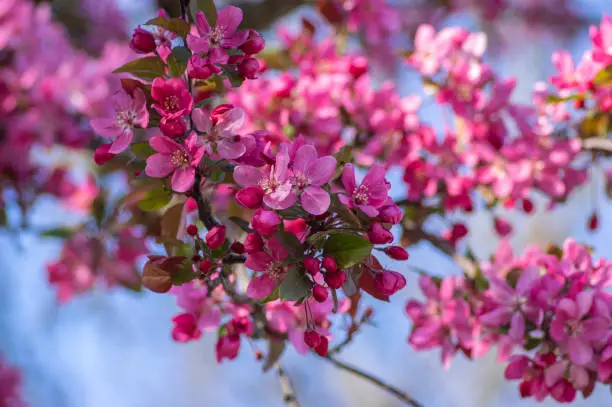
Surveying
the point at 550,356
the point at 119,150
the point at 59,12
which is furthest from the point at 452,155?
the point at 59,12

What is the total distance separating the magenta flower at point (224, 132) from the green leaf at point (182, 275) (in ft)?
0.62

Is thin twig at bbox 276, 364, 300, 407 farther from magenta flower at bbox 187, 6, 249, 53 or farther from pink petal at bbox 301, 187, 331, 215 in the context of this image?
magenta flower at bbox 187, 6, 249, 53

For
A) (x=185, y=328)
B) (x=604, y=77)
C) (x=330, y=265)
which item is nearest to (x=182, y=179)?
(x=330, y=265)

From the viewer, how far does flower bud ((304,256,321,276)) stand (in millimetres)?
969

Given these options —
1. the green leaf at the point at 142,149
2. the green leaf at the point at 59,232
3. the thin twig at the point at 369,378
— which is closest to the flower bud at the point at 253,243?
the green leaf at the point at 142,149

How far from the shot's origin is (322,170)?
101 cm

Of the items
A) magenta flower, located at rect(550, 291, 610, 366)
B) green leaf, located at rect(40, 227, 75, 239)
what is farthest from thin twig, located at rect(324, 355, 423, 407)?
green leaf, located at rect(40, 227, 75, 239)

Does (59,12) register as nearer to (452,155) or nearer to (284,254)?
(452,155)

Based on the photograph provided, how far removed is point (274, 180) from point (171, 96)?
0.19m

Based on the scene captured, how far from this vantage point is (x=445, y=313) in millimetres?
1571

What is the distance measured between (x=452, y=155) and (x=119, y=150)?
42.2 inches

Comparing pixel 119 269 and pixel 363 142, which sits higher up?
pixel 363 142

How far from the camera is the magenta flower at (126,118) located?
1.06 m

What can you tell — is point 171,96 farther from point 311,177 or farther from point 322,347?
point 322,347
